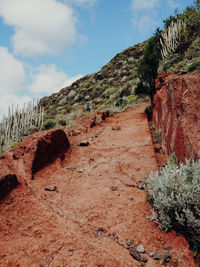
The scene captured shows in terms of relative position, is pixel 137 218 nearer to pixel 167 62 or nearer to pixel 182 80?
pixel 182 80

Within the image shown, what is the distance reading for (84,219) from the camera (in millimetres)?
3006

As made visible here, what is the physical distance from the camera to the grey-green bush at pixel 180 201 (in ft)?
8.00

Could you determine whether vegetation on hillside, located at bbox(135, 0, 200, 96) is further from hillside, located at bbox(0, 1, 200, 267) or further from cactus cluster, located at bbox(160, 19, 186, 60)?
hillside, located at bbox(0, 1, 200, 267)

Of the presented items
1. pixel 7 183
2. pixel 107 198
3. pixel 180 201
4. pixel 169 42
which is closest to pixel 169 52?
pixel 169 42

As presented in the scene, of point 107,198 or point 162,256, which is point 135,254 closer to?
point 162,256

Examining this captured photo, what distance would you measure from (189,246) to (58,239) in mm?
1663

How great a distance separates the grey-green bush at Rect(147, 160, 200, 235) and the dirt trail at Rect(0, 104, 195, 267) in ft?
0.56

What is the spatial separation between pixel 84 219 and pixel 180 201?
144 centimetres

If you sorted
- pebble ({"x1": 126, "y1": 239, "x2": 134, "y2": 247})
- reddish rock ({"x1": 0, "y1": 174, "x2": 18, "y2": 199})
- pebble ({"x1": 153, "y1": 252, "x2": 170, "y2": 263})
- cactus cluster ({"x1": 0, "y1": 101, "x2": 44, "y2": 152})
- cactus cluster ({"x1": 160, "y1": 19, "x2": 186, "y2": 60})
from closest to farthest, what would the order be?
pebble ({"x1": 153, "y1": 252, "x2": 170, "y2": 263}), pebble ({"x1": 126, "y1": 239, "x2": 134, "y2": 247}), reddish rock ({"x1": 0, "y1": 174, "x2": 18, "y2": 199}), cactus cluster ({"x1": 0, "y1": 101, "x2": 44, "y2": 152}), cactus cluster ({"x1": 160, "y1": 19, "x2": 186, "y2": 60})

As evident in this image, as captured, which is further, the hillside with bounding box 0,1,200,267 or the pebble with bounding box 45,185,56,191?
the pebble with bounding box 45,185,56,191

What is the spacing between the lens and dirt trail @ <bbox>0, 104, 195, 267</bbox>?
2312 millimetres

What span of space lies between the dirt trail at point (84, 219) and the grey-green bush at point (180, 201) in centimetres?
17

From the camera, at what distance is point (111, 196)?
355cm

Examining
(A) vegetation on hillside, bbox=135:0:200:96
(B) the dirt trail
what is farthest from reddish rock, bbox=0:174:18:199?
(A) vegetation on hillside, bbox=135:0:200:96
